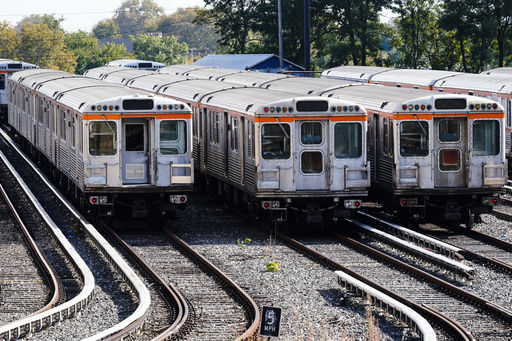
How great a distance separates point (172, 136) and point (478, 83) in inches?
432

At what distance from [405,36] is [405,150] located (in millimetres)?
37324

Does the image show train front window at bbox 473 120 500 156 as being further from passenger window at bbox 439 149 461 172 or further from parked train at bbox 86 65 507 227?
passenger window at bbox 439 149 461 172

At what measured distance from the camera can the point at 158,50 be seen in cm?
12950

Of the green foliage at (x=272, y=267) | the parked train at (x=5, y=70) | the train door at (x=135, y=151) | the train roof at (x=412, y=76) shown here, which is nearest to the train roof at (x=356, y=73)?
the train roof at (x=412, y=76)

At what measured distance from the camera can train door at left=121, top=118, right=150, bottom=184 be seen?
1884 cm

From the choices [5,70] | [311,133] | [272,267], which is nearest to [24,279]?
[272,267]

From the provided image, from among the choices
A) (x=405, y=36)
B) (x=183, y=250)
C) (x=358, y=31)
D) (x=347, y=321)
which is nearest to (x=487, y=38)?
(x=405, y=36)

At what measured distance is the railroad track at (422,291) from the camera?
38.7ft

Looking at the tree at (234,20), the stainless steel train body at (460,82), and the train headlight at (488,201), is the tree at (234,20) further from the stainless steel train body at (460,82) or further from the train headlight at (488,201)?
the train headlight at (488,201)

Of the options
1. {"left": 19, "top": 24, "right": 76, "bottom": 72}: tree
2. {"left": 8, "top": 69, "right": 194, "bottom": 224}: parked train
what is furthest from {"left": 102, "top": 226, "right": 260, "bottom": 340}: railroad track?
{"left": 19, "top": 24, "right": 76, "bottom": 72}: tree

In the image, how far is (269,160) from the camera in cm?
1820

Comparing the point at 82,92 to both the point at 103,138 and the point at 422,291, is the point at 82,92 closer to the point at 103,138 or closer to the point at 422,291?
the point at 103,138

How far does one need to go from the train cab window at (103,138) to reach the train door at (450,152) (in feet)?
20.2

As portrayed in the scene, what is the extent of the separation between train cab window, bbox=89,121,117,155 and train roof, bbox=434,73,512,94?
11185 millimetres
